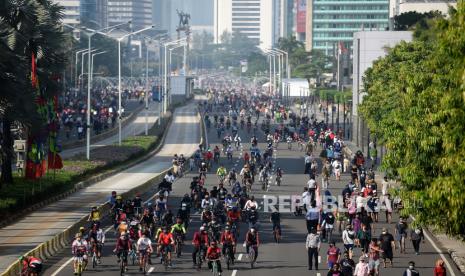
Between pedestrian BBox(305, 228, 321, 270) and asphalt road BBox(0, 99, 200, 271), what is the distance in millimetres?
8637

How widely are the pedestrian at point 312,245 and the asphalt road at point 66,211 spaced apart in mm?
8637

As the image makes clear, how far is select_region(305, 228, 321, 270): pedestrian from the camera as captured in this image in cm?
4106

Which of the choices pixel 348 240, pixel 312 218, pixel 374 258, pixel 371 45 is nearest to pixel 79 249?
pixel 348 240

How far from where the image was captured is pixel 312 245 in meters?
41.3

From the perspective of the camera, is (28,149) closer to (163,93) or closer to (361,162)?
(361,162)

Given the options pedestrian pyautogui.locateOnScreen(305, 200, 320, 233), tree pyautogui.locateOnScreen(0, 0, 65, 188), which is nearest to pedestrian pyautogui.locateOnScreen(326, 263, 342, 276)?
pedestrian pyautogui.locateOnScreen(305, 200, 320, 233)

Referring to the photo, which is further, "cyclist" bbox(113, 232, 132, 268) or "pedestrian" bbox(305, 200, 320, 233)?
"pedestrian" bbox(305, 200, 320, 233)

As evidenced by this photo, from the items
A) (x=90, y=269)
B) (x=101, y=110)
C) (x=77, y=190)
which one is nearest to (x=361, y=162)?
(x=77, y=190)

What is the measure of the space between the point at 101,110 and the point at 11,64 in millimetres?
86597

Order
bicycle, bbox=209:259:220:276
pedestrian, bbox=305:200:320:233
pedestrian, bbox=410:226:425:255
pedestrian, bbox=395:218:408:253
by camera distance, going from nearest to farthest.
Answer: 1. bicycle, bbox=209:259:220:276
2. pedestrian, bbox=410:226:425:255
3. pedestrian, bbox=395:218:408:253
4. pedestrian, bbox=305:200:320:233

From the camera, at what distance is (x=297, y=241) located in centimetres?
4966

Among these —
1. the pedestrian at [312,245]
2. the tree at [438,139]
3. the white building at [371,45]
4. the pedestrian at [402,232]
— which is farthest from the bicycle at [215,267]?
the white building at [371,45]

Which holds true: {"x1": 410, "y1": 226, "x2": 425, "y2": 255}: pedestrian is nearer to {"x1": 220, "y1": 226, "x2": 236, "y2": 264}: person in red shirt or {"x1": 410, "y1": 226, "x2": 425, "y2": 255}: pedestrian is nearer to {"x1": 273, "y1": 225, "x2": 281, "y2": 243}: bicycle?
{"x1": 273, "y1": 225, "x2": 281, "y2": 243}: bicycle

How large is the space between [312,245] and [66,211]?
19.2 metres
